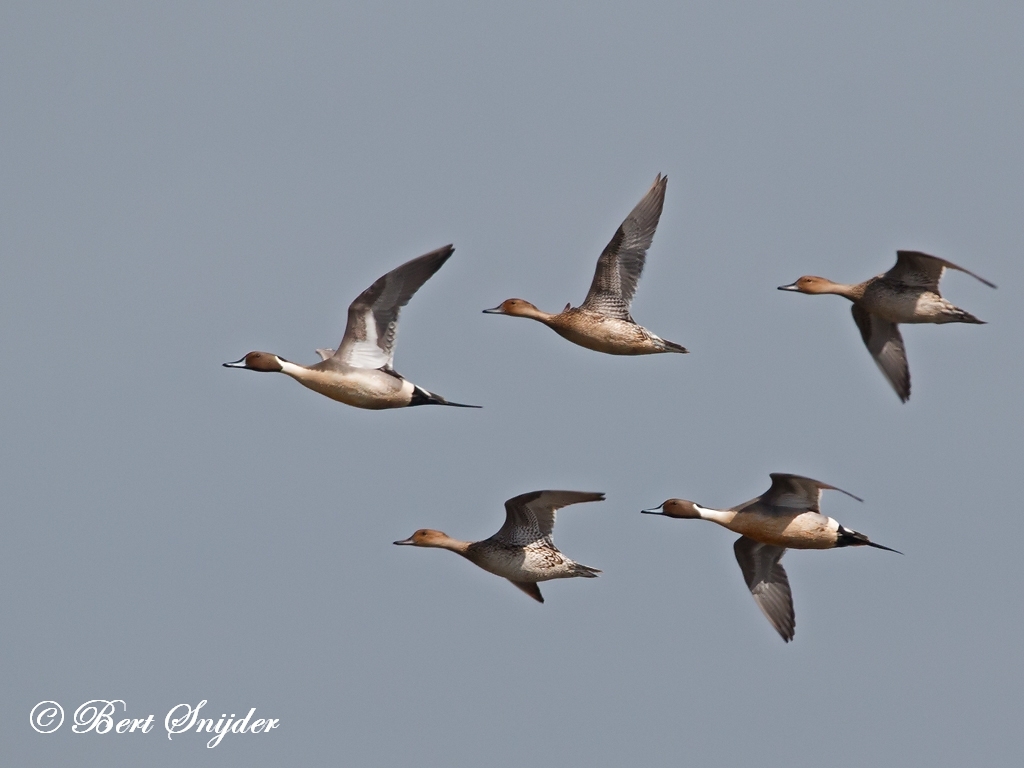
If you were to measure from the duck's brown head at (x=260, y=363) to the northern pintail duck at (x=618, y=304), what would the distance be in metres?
3.18

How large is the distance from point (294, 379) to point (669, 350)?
13.0 feet

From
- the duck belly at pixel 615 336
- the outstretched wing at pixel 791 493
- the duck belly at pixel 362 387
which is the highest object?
the duck belly at pixel 615 336

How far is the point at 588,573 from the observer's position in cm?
1755

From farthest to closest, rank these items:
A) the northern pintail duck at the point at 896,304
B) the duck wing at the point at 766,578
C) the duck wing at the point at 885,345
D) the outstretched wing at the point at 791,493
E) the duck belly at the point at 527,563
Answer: the duck wing at the point at 885,345, the northern pintail duck at the point at 896,304, the duck wing at the point at 766,578, the duck belly at the point at 527,563, the outstretched wing at the point at 791,493

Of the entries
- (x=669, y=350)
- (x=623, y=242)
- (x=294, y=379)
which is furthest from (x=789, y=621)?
(x=294, y=379)

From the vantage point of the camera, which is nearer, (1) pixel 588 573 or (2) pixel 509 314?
(1) pixel 588 573

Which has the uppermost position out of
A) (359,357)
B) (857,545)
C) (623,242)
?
(623,242)

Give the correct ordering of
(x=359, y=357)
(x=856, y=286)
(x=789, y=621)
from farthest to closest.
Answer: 1. (x=856, y=286)
2. (x=789, y=621)
3. (x=359, y=357)

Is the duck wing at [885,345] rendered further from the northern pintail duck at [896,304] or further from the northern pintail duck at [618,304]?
the northern pintail duck at [618,304]

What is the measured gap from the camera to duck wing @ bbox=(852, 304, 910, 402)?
20375 mm

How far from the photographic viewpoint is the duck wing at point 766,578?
61.5 feet

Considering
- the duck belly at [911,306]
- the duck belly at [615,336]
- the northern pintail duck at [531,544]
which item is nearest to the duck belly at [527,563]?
the northern pintail duck at [531,544]

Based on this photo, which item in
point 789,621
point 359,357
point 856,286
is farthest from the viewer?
point 856,286

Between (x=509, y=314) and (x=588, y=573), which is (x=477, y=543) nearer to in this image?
(x=588, y=573)
